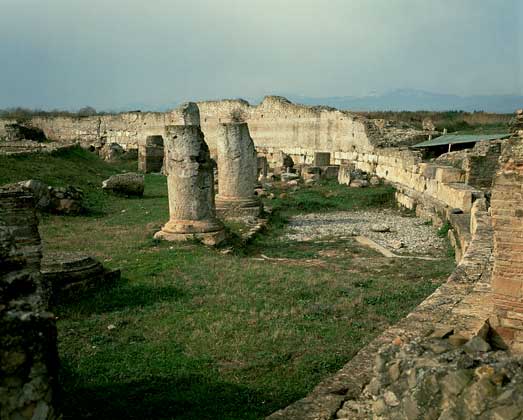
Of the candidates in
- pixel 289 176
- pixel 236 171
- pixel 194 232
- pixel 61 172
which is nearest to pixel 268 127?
pixel 289 176

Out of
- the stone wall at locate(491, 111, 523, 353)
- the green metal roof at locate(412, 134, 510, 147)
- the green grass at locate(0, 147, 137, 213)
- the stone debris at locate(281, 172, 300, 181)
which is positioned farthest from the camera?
the stone debris at locate(281, 172, 300, 181)

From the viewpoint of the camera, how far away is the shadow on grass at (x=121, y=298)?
7.08 m

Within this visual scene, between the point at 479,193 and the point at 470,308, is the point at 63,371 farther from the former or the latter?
the point at 479,193

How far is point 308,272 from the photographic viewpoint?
8.95 metres

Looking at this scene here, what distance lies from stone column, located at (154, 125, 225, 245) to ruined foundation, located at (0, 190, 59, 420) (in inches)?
335

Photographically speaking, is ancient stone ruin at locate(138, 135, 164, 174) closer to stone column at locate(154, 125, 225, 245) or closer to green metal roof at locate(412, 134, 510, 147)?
green metal roof at locate(412, 134, 510, 147)

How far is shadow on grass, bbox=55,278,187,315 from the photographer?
7.08 m

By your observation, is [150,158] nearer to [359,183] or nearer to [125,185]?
[125,185]

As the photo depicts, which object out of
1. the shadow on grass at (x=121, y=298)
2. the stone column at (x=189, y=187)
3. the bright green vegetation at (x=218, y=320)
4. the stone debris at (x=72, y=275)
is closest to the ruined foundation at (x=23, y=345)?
the bright green vegetation at (x=218, y=320)

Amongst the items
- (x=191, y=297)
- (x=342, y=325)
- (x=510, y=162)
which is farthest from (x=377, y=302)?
(x=510, y=162)

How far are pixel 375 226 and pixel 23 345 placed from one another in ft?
39.4

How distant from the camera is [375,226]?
1388 cm

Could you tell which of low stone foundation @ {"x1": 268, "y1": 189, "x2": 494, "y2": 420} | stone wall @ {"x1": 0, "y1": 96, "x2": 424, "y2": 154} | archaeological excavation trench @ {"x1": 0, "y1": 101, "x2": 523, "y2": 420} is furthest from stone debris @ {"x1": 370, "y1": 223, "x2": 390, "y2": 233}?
stone wall @ {"x1": 0, "y1": 96, "x2": 424, "y2": 154}

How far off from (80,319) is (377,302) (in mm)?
3902
